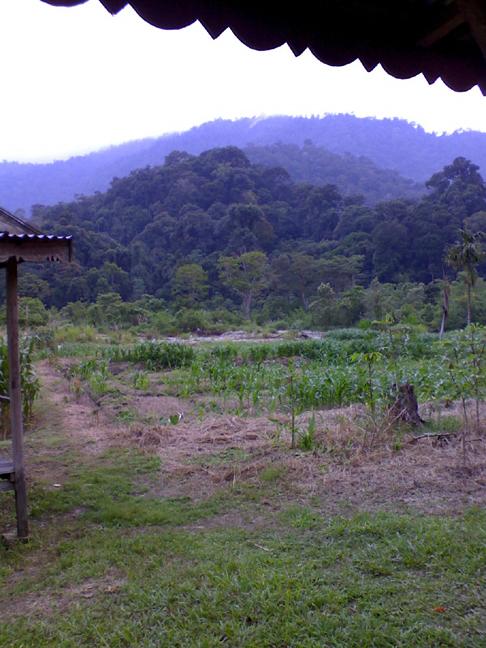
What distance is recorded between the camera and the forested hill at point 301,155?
239 feet

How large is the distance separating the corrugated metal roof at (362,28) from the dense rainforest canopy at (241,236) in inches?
1186

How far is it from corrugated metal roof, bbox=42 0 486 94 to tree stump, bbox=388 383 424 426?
4155 mm

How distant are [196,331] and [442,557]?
27738 millimetres

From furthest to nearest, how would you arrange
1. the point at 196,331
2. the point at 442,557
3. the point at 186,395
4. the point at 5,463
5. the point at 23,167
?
the point at 23,167
the point at 196,331
the point at 186,395
the point at 5,463
the point at 442,557

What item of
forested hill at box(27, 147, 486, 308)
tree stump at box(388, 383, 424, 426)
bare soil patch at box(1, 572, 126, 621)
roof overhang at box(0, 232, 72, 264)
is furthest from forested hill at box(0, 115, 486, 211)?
bare soil patch at box(1, 572, 126, 621)

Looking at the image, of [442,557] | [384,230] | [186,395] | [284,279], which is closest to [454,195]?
[384,230]

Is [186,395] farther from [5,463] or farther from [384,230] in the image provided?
[384,230]

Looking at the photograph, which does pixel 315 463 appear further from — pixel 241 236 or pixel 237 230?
pixel 237 230

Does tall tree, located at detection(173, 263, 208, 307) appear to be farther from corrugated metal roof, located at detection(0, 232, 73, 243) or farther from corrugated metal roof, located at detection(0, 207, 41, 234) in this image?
corrugated metal roof, located at detection(0, 232, 73, 243)

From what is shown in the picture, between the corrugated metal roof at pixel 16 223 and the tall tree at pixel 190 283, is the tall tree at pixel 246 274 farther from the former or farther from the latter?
the corrugated metal roof at pixel 16 223

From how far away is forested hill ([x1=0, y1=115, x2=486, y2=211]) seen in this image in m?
72.8

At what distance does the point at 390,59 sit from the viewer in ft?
6.40

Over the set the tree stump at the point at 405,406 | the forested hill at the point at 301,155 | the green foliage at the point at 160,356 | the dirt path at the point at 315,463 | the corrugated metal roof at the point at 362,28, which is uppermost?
the forested hill at the point at 301,155

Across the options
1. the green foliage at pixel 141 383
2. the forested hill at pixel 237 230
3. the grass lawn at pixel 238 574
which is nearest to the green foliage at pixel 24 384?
the grass lawn at pixel 238 574
